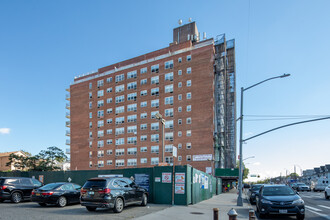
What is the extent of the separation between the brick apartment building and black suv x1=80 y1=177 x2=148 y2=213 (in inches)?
1633

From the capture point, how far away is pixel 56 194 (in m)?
14.6

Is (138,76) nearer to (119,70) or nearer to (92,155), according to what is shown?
(119,70)

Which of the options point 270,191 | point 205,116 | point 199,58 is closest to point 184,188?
point 270,191

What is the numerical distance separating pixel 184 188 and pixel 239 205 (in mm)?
5237

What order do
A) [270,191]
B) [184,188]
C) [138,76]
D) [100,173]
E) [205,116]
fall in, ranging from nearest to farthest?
[270,191], [184,188], [100,173], [205,116], [138,76]

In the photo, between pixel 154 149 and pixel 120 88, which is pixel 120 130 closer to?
pixel 120 88

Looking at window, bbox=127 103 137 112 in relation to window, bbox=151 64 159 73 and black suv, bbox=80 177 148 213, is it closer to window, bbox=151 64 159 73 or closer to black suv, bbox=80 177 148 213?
window, bbox=151 64 159 73

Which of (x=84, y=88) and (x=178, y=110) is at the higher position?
(x=84, y=88)

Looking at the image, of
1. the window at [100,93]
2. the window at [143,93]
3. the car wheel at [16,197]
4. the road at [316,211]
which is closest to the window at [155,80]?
the window at [143,93]

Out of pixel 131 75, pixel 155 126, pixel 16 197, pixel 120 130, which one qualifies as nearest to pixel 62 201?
pixel 16 197

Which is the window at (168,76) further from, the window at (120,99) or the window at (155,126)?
the window at (120,99)

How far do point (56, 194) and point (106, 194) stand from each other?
4.10m

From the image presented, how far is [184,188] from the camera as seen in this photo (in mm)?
15805

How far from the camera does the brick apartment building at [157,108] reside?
56.1m
